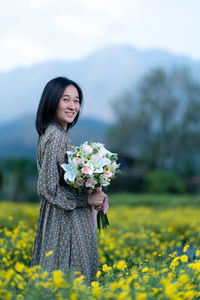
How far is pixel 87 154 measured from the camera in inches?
90.6

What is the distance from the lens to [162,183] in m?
17.8

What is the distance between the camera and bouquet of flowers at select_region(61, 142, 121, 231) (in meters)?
2.26

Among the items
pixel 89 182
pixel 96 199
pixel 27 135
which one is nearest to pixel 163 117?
pixel 27 135

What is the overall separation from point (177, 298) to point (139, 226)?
155 inches

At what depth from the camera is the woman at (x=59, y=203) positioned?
7.56 ft

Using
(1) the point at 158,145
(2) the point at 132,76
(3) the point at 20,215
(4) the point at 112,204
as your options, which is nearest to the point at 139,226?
(3) the point at 20,215

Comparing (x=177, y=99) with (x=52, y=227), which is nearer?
(x=52, y=227)

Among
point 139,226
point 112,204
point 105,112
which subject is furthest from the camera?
point 105,112

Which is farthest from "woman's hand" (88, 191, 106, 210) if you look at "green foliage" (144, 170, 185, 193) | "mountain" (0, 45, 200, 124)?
"mountain" (0, 45, 200, 124)

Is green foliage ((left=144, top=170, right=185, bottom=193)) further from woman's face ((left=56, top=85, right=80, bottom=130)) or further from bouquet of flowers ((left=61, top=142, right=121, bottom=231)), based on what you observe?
bouquet of flowers ((left=61, top=142, right=121, bottom=231))

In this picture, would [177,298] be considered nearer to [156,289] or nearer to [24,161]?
[156,289]

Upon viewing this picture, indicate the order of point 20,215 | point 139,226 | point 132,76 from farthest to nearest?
point 132,76
point 20,215
point 139,226

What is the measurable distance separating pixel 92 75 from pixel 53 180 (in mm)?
32539

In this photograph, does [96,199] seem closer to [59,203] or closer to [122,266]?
[59,203]
